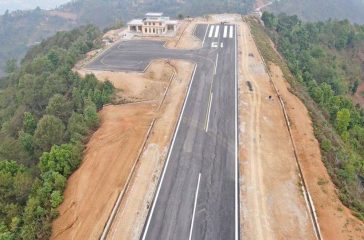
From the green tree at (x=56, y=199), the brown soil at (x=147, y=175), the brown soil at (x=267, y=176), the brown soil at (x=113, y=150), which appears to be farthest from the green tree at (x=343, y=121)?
the green tree at (x=56, y=199)

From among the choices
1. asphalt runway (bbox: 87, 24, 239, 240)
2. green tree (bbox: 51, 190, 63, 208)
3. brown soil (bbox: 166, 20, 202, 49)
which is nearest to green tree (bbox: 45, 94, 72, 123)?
asphalt runway (bbox: 87, 24, 239, 240)

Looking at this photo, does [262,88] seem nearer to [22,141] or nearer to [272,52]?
[272,52]

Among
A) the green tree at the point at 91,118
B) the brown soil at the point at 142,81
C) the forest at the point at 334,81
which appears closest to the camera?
the forest at the point at 334,81

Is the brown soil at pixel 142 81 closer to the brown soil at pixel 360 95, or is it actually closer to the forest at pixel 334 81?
the forest at pixel 334 81

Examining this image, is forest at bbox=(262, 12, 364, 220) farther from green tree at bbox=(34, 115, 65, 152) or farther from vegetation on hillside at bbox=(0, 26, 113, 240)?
green tree at bbox=(34, 115, 65, 152)

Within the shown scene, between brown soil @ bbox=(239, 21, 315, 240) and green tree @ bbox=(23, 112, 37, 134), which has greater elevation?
brown soil @ bbox=(239, 21, 315, 240)

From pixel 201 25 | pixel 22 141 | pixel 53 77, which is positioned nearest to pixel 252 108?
pixel 22 141

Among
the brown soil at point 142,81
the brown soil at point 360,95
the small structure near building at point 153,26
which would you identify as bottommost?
the brown soil at point 360,95
